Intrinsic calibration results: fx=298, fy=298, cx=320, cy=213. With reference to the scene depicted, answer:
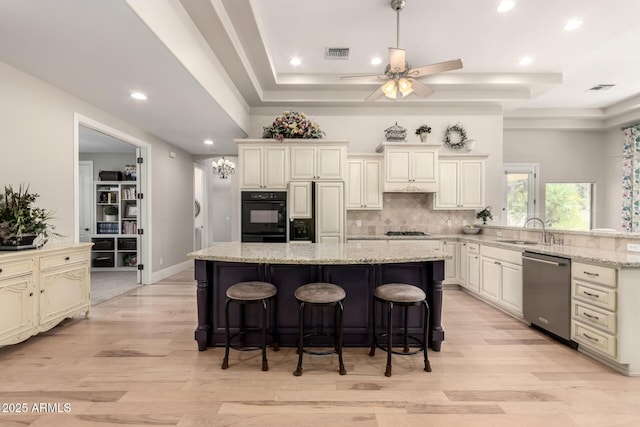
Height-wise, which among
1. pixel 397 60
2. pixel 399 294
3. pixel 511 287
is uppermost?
pixel 397 60

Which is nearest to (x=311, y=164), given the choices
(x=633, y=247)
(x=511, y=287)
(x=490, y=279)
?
(x=490, y=279)

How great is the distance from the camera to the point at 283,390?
2094 mm

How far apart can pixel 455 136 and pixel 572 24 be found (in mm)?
2116

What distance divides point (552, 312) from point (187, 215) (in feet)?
21.1

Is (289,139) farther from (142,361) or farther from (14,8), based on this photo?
(142,361)

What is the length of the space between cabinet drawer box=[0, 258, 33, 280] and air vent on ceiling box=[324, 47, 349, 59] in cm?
398

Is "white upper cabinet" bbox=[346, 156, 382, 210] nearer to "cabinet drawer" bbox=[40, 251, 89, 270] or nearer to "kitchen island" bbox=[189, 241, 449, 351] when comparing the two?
"kitchen island" bbox=[189, 241, 449, 351]

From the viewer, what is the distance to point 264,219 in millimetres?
4484

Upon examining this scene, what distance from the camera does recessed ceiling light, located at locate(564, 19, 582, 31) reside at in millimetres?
3346

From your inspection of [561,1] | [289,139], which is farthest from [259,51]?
[561,1]

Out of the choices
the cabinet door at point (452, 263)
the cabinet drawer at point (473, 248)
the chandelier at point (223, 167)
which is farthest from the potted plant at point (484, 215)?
the chandelier at point (223, 167)

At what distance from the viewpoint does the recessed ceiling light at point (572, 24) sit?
11.0ft

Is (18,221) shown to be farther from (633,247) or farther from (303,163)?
(633,247)

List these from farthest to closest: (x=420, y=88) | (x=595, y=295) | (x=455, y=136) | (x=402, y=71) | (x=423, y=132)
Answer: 1. (x=455, y=136)
2. (x=423, y=132)
3. (x=420, y=88)
4. (x=402, y=71)
5. (x=595, y=295)
